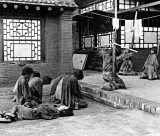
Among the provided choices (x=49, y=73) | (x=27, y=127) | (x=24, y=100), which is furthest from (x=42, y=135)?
(x=49, y=73)

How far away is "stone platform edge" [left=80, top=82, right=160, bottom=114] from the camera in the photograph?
21.7 ft

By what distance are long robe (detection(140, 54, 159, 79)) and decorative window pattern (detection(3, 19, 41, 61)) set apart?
4.81 metres

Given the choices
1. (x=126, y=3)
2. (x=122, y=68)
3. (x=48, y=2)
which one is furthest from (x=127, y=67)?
(x=48, y=2)

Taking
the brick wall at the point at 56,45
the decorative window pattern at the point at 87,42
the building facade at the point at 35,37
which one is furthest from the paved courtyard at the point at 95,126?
the decorative window pattern at the point at 87,42

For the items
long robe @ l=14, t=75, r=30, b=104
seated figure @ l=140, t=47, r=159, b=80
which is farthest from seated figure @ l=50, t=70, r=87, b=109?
seated figure @ l=140, t=47, r=159, b=80

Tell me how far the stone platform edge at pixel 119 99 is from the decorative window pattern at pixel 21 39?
2.80 meters

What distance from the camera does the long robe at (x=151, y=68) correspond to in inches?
477

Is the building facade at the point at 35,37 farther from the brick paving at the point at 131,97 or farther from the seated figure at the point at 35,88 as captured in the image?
the seated figure at the point at 35,88

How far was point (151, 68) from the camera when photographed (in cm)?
1222

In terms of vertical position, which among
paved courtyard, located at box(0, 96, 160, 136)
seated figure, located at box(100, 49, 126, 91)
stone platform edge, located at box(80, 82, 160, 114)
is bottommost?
paved courtyard, located at box(0, 96, 160, 136)

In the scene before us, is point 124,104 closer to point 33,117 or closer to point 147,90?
point 147,90

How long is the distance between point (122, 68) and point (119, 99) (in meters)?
6.51

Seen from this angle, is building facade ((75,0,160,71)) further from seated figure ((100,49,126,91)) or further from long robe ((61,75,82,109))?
long robe ((61,75,82,109))

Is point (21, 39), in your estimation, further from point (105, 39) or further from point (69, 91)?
point (105, 39)
